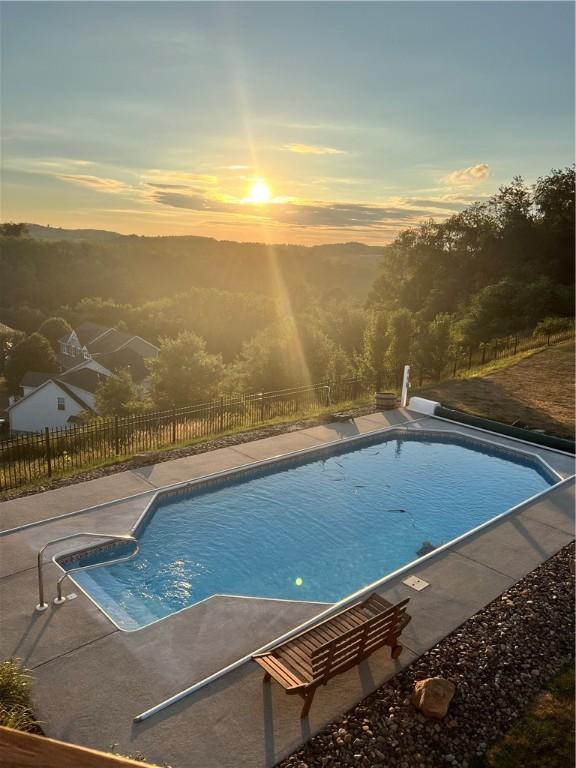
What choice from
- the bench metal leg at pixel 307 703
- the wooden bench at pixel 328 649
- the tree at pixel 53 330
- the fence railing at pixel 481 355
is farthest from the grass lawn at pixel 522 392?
the tree at pixel 53 330

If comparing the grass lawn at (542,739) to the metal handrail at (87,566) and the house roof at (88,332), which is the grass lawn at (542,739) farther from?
the house roof at (88,332)

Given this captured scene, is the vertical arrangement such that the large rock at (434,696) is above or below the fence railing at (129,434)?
below

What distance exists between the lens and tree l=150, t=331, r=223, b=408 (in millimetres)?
28594

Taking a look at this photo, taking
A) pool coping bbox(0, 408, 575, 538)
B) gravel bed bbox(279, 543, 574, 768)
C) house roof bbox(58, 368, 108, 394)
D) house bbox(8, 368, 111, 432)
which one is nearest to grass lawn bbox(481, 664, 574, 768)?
gravel bed bbox(279, 543, 574, 768)

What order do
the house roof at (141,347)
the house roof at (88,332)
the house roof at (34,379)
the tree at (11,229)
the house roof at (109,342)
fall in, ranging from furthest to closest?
the tree at (11,229), the house roof at (88,332), the house roof at (109,342), the house roof at (141,347), the house roof at (34,379)

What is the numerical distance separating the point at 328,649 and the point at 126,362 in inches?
2145

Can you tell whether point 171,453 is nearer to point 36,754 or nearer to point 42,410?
point 36,754

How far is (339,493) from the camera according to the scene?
14625 millimetres

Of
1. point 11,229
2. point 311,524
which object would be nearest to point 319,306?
Answer: point 311,524

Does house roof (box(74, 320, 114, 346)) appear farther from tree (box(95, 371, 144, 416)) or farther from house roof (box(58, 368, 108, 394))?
tree (box(95, 371, 144, 416))

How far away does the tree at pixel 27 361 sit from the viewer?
63062mm

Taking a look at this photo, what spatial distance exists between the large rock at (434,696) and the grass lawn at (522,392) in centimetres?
1387

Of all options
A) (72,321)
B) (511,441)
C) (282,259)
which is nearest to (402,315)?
(511,441)

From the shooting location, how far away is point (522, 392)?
77.2 ft
